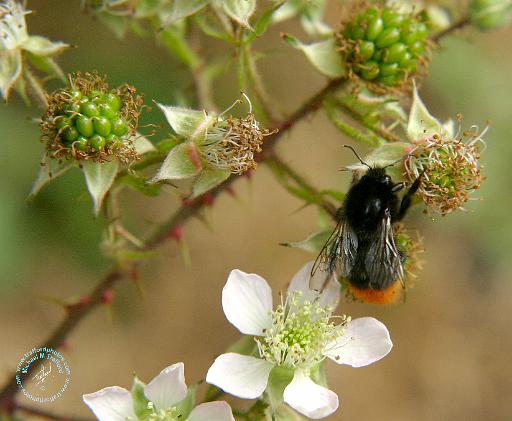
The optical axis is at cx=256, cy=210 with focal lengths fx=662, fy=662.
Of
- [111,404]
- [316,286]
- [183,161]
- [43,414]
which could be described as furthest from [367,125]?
[43,414]

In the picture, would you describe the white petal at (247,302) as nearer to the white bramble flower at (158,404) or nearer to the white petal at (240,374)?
the white petal at (240,374)

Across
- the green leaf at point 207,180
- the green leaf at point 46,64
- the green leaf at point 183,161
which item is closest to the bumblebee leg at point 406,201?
the green leaf at point 207,180

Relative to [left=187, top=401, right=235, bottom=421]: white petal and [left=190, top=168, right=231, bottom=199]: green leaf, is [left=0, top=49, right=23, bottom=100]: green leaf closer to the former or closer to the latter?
[left=190, top=168, right=231, bottom=199]: green leaf

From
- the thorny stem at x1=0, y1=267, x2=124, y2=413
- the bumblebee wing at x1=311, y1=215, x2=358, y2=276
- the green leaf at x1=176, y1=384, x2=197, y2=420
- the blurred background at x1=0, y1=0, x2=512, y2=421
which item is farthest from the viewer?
the blurred background at x1=0, y1=0, x2=512, y2=421

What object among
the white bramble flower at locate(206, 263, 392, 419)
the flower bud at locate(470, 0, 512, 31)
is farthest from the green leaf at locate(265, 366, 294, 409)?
the flower bud at locate(470, 0, 512, 31)

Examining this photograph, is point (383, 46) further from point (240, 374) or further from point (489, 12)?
point (240, 374)
